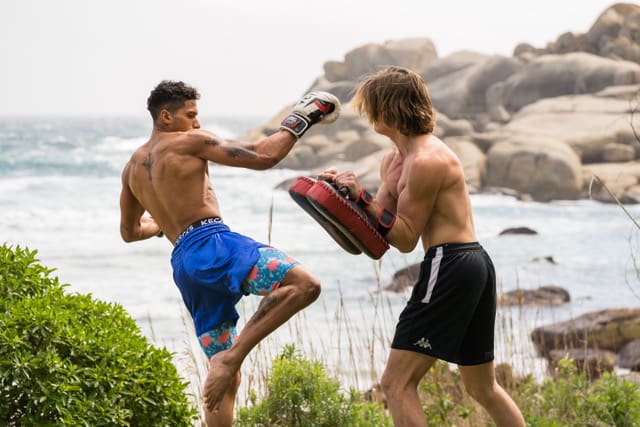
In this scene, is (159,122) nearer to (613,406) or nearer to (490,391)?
(490,391)

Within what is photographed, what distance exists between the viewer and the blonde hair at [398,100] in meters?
3.76

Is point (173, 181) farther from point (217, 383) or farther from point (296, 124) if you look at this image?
point (217, 383)

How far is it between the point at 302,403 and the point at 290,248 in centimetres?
1735

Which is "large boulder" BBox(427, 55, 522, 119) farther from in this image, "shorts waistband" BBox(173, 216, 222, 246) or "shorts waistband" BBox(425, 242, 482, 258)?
"shorts waistband" BBox(425, 242, 482, 258)

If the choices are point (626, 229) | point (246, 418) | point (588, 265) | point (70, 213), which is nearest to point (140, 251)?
point (70, 213)

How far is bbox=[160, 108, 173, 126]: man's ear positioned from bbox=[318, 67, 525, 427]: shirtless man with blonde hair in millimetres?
839

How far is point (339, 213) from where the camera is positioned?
3686mm

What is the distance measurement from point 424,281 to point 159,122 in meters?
1.43

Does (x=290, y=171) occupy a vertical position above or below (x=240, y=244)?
below

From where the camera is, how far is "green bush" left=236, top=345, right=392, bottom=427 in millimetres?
4809

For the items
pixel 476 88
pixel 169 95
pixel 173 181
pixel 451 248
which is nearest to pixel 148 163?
pixel 173 181

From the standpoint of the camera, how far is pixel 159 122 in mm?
4184

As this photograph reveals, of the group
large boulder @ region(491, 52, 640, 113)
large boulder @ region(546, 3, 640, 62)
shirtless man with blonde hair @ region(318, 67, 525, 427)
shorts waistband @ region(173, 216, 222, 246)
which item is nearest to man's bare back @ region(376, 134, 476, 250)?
shirtless man with blonde hair @ region(318, 67, 525, 427)

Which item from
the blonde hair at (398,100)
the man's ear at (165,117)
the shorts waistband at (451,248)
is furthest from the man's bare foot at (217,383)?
the blonde hair at (398,100)
